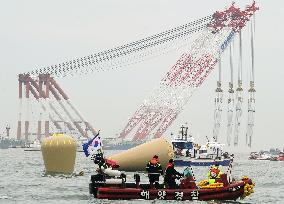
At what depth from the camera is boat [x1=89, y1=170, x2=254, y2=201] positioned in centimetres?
5250

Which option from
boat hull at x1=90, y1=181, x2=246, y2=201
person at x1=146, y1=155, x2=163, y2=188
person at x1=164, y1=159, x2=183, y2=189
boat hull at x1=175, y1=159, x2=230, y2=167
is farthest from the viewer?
boat hull at x1=175, y1=159, x2=230, y2=167

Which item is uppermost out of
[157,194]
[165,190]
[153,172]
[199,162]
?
[199,162]

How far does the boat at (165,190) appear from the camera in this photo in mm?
→ 52500

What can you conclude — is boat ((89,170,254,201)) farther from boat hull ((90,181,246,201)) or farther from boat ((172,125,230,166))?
boat ((172,125,230,166))

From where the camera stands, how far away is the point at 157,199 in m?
52.4

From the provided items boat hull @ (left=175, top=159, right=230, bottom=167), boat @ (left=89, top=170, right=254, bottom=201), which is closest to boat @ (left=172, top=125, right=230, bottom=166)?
boat hull @ (left=175, top=159, right=230, bottom=167)

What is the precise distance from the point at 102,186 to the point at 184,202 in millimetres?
5302

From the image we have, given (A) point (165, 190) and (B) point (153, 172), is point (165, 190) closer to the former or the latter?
(A) point (165, 190)

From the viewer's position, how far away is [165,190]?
52.7 meters

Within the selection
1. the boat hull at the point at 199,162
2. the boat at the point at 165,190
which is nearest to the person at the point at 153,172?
the boat at the point at 165,190

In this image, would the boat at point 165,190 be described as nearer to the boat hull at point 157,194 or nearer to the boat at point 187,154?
the boat hull at point 157,194

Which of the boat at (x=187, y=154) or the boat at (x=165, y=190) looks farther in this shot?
the boat at (x=187, y=154)

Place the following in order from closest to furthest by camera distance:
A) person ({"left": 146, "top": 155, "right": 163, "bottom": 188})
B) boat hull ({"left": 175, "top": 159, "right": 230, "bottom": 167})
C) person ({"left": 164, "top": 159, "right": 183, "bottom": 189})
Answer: person ({"left": 164, "top": 159, "right": 183, "bottom": 189}) < person ({"left": 146, "top": 155, "right": 163, "bottom": 188}) < boat hull ({"left": 175, "top": 159, "right": 230, "bottom": 167})

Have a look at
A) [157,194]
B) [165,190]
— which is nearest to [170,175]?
[165,190]
